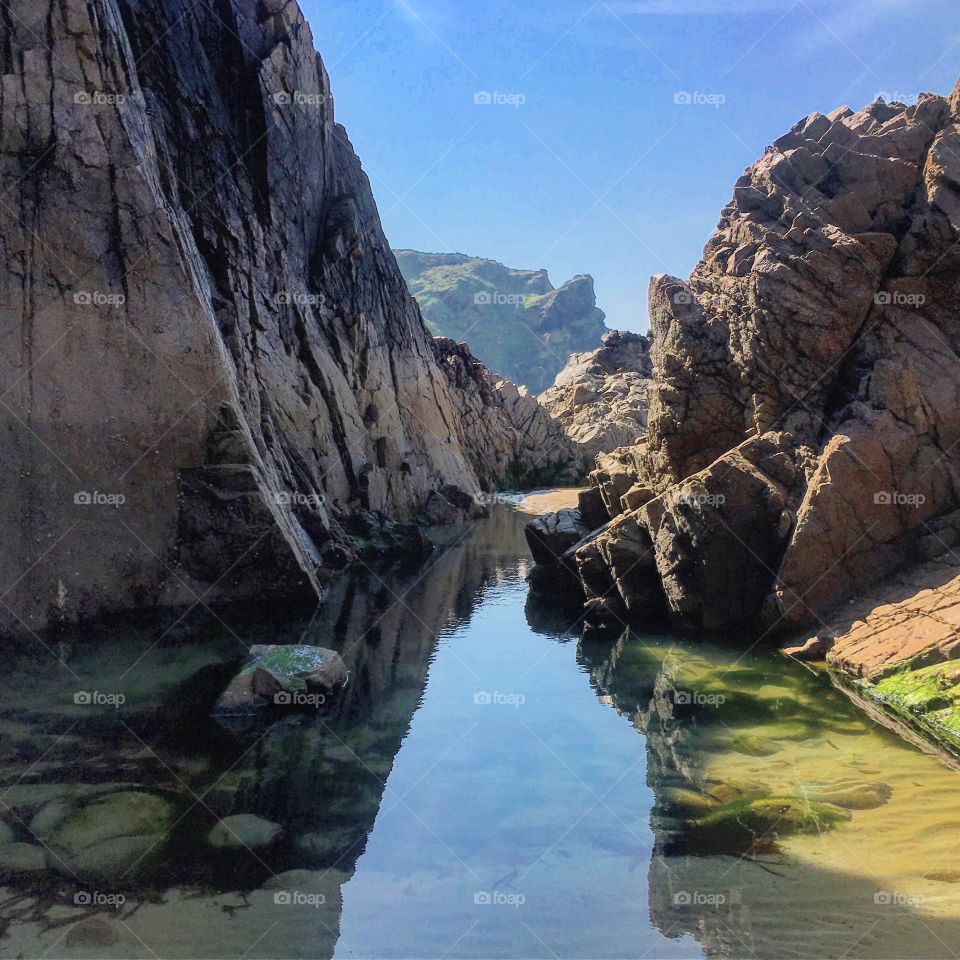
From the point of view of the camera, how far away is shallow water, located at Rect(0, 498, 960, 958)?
7766 millimetres

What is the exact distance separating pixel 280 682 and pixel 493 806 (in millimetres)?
4655

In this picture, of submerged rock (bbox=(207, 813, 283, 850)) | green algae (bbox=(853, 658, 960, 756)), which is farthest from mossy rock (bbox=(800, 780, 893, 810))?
submerged rock (bbox=(207, 813, 283, 850))

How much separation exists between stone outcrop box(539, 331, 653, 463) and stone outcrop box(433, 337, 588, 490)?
2601mm

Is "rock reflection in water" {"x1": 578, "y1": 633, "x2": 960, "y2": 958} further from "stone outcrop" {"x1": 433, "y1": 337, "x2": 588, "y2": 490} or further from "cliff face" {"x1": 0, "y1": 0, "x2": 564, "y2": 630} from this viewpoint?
"stone outcrop" {"x1": 433, "y1": 337, "x2": 588, "y2": 490}

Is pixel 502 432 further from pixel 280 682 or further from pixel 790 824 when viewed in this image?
pixel 790 824

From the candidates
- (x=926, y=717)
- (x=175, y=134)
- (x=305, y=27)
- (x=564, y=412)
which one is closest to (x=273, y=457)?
(x=175, y=134)

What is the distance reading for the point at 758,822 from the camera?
974cm

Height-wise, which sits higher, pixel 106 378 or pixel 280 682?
pixel 106 378

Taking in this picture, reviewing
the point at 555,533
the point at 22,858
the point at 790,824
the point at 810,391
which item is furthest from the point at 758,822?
the point at 555,533

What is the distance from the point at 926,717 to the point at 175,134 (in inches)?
948

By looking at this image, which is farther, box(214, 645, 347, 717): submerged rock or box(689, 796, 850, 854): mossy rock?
box(214, 645, 347, 717): submerged rock

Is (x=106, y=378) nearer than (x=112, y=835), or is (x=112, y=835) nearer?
(x=112, y=835)

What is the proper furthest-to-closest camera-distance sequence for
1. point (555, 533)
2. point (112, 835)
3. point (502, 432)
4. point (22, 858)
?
point (502, 432) < point (555, 533) < point (112, 835) < point (22, 858)

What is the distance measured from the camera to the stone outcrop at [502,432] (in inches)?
2165
